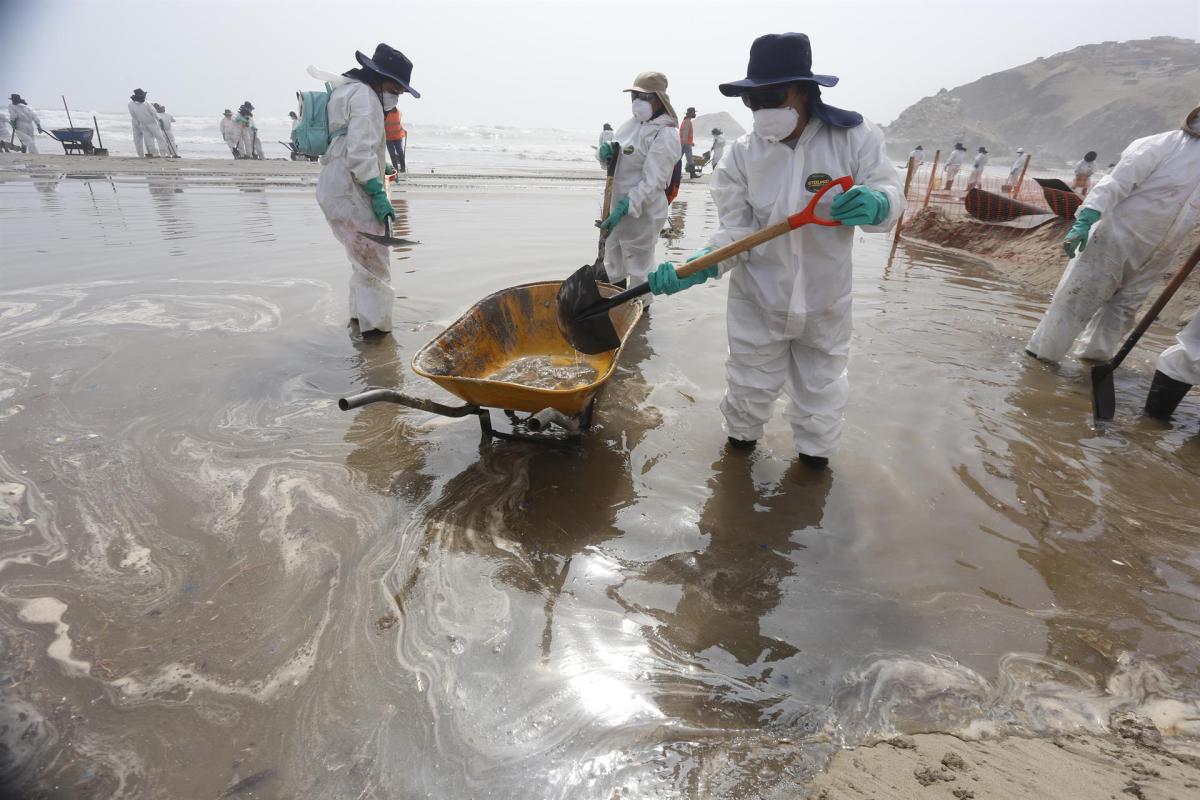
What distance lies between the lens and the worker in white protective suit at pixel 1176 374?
3.65 meters

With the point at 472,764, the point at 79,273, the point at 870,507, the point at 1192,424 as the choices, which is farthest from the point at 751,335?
the point at 79,273

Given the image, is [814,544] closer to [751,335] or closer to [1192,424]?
[751,335]

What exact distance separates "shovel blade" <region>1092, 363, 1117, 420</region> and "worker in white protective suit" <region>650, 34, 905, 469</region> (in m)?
→ 2.19

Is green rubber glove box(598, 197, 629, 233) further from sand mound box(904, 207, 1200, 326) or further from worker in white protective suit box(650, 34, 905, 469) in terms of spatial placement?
sand mound box(904, 207, 1200, 326)

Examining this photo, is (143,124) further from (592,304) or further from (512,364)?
(592,304)

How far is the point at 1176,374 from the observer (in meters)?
3.70

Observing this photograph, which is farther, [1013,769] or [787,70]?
[787,70]

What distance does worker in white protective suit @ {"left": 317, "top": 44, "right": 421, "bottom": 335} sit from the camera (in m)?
4.16

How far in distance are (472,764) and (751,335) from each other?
7.37ft

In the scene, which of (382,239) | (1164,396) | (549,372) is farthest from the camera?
(382,239)

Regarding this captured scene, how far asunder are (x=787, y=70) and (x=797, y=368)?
1403mm

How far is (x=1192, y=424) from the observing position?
3781 millimetres

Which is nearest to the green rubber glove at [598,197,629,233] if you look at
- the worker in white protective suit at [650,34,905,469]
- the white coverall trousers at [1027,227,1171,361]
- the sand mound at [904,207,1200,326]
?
the worker in white protective suit at [650,34,905,469]

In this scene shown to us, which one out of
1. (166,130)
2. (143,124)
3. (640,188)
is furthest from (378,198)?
(166,130)
